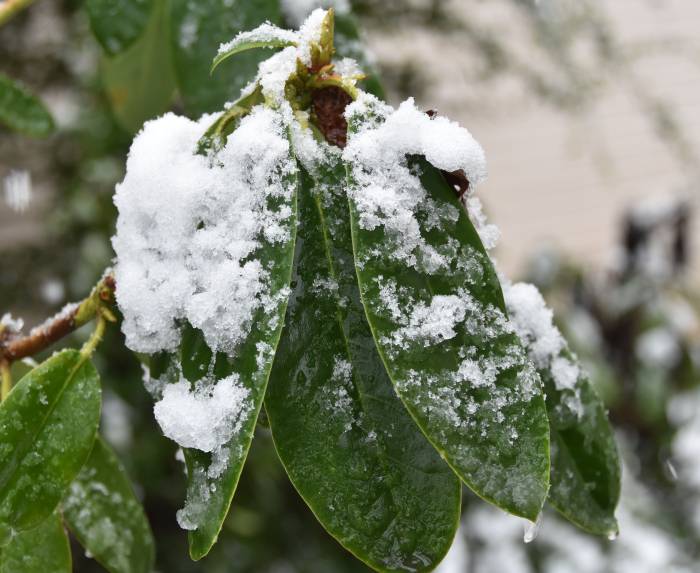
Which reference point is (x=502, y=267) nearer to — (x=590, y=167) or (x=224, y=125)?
(x=224, y=125)

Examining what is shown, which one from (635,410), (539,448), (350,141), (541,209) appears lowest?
(541,209)

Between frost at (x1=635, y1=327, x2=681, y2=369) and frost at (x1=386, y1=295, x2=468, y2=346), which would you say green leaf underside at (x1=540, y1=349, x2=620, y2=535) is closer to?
frost at (x1=386, y1=295, x2=468, y2=346)

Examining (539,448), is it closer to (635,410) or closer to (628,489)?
(635,410)

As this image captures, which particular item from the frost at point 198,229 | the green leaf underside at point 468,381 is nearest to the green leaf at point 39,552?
the frost at point 198,229

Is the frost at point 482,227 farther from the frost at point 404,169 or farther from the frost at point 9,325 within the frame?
the frost at point 9,325

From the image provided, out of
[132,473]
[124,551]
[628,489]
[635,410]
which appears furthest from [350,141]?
[628,489]

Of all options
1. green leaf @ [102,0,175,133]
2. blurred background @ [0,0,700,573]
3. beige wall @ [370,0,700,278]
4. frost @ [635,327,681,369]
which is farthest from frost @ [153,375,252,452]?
beige wall @ [370,0,700,278]
